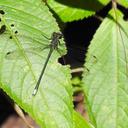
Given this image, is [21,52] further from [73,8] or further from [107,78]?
[73,8]

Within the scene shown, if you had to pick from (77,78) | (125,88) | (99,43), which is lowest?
(77,78)

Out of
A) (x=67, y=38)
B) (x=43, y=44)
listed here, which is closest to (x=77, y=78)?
(x=67, y=38)

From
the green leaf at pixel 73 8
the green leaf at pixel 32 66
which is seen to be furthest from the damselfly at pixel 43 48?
the green leaf at pixel 73 8

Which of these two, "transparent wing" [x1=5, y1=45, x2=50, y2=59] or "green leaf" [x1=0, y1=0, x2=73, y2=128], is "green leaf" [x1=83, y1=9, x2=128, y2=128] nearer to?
"green leaf" [x1=0, y1=0, x2=73, y2=128]

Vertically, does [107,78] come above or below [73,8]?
below

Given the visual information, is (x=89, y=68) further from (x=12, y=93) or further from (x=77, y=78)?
(x=77, y=78)

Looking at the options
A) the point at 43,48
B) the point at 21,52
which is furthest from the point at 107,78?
the point at 21,52
